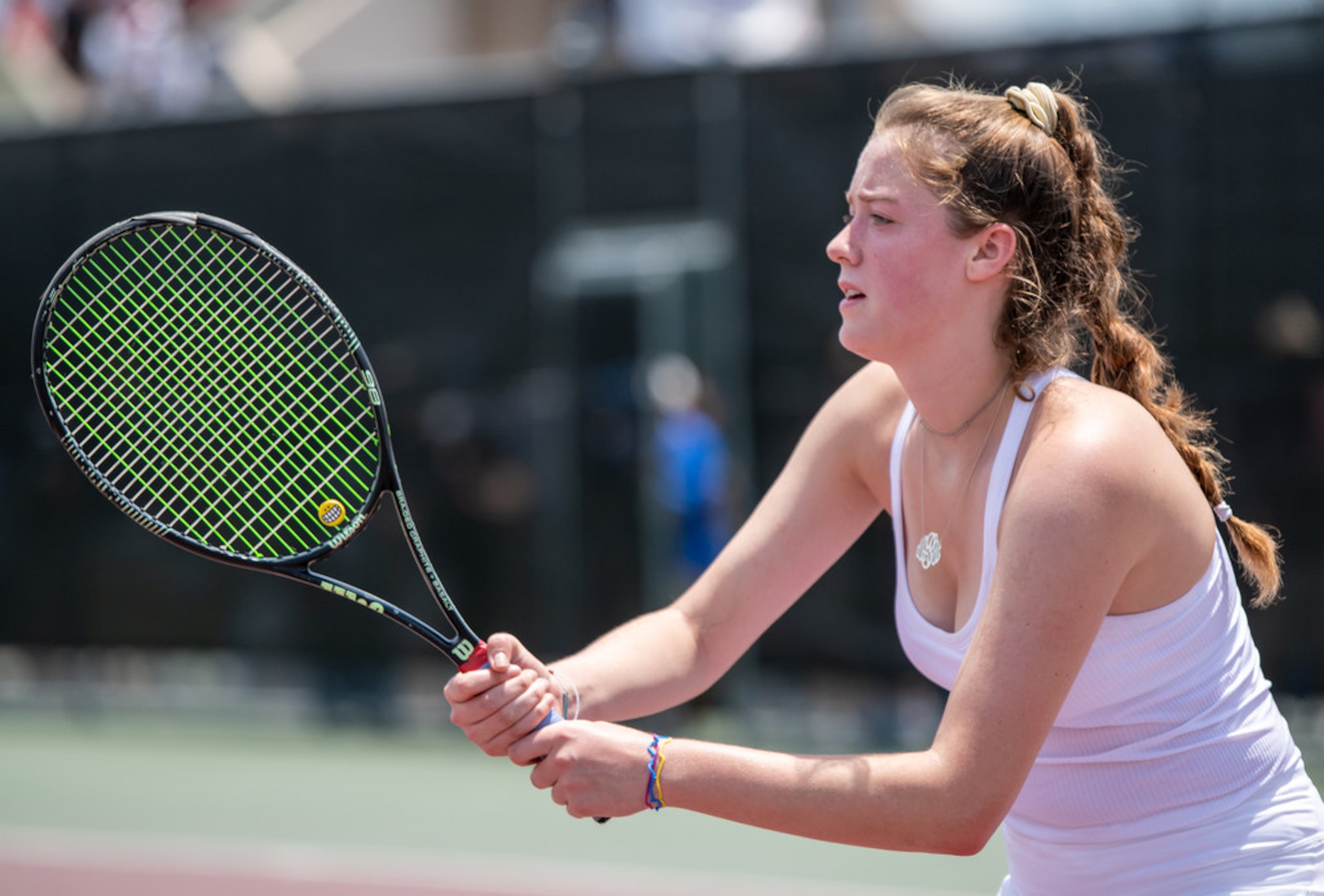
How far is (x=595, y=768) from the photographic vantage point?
172 cm

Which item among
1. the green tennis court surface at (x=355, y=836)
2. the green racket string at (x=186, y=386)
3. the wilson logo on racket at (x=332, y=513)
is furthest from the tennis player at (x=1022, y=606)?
the green tennis court surface at (x=355, y=836)

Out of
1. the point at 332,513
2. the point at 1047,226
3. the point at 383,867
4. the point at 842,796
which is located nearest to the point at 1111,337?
the point at 1047,226

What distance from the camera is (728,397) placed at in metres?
6.75

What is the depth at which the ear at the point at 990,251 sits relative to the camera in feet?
6.04

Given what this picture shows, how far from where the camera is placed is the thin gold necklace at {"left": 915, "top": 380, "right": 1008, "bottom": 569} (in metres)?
1.86

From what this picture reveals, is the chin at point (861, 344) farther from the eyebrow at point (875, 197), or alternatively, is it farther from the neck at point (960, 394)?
the eyebrow at point (875, 197)

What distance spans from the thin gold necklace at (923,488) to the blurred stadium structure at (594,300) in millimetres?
4250

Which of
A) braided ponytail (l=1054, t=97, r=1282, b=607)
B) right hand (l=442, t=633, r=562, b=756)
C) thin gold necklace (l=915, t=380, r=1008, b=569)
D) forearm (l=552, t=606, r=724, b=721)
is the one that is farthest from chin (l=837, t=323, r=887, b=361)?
right hand (l=442, t=633, r=562, b=756)

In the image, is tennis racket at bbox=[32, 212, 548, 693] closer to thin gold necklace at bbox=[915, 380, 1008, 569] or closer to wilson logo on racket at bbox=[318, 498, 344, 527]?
wilson logo on racket at bbox=[318, 498, 344, 527]

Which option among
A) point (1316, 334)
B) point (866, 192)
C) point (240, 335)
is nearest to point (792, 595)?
point (866, 192)

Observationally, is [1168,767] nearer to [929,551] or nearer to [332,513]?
[929,551]

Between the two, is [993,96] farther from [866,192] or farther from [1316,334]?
[1316,334]

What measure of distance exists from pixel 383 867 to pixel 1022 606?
13.2ft

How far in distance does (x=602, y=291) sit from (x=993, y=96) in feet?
16.8
